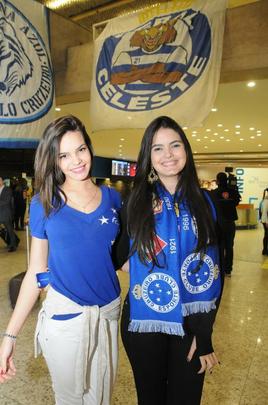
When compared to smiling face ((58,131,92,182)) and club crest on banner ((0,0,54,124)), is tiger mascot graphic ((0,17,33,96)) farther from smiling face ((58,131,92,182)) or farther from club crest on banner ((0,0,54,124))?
smiling face ((58,131,92,182))

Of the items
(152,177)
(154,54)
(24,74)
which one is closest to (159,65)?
(154,54)

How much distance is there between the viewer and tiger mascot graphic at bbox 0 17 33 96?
11.6 feet

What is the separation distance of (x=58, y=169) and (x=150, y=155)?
14.6 inches

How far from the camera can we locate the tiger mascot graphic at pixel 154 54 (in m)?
3.76

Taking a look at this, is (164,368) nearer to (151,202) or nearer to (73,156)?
(151,202)

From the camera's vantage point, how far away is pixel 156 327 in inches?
49.1

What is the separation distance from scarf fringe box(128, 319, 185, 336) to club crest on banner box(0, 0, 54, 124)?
3049 mm

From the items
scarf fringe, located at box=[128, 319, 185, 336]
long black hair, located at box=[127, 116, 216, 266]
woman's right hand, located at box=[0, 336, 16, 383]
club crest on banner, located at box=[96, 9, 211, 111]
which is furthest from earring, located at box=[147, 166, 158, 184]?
club crest on banner, located at box=[96, 9, 211, 111]

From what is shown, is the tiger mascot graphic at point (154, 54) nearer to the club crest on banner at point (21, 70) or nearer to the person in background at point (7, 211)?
the club crest on banner at point (21, 70)

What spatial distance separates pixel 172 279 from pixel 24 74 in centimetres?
335

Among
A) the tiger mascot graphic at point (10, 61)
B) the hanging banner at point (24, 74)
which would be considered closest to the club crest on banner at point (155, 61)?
the hanging banner at point (24, 74)

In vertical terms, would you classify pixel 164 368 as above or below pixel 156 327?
below

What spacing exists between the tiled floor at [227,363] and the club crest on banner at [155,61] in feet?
8.12

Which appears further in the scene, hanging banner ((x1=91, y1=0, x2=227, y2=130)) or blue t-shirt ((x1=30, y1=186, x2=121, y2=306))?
hanging banner ((x1=91, y1=0, x2=227, y2=130))
